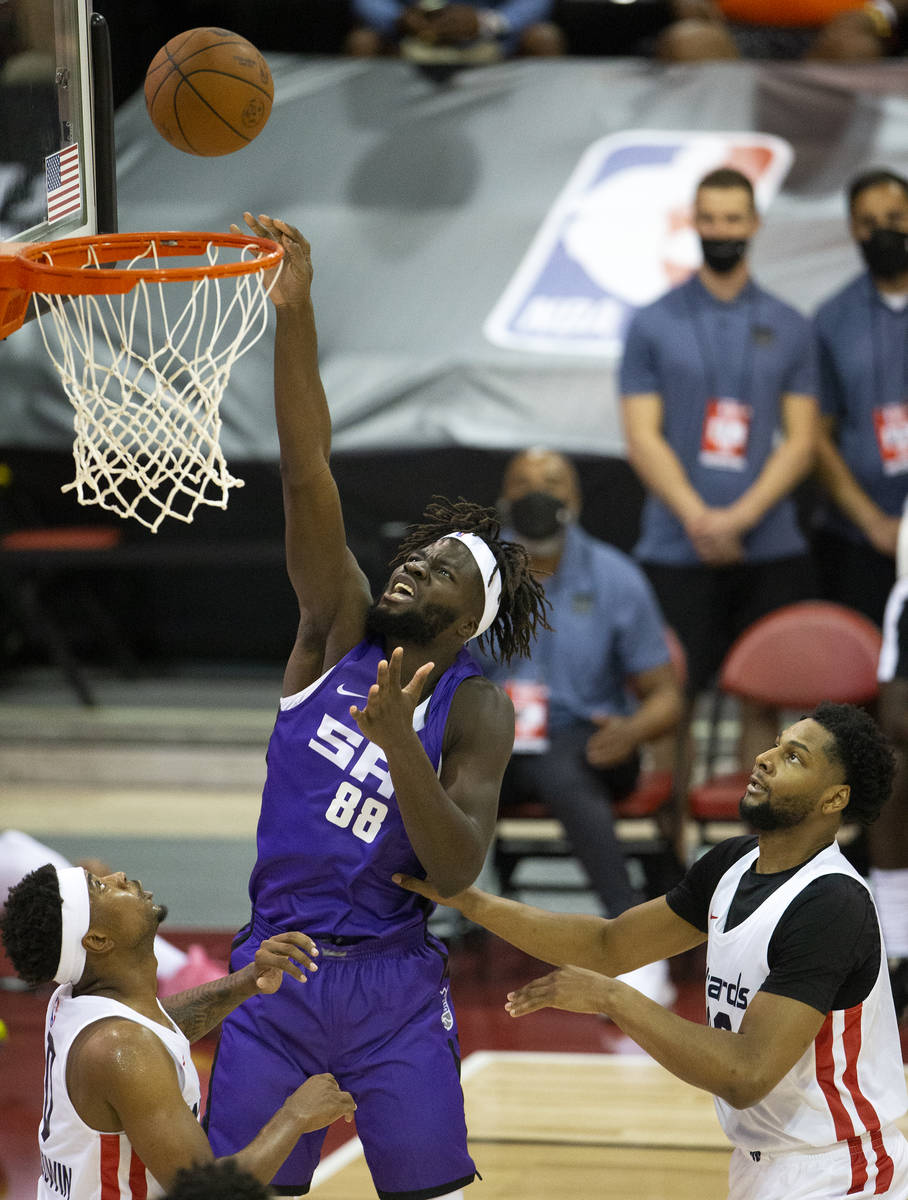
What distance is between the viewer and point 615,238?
30.4 feet

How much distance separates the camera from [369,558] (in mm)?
8477

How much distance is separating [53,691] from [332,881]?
6488 millimetres

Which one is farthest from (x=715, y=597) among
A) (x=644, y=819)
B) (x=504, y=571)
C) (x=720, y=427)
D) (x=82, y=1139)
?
(x=82, y=1139)

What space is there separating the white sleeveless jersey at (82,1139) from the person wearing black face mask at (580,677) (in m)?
3.30

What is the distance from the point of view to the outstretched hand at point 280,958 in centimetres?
325

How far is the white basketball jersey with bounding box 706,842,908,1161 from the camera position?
10.7ft

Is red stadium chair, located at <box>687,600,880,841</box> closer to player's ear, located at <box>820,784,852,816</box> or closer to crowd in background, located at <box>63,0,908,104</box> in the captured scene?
player's ear, located at <box>820,784,852,816</box>

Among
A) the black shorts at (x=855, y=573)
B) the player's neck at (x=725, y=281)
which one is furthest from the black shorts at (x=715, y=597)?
the player's neck at (x=725, y=281)

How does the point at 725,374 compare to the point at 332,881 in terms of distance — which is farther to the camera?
the point at 725,374

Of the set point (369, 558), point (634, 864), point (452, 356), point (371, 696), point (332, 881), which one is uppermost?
point (371, 696)

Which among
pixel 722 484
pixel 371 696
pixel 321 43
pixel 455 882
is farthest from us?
pixel 321 43

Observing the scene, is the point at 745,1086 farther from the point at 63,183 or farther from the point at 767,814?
the point at 63,183

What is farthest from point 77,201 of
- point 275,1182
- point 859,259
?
point 859,259

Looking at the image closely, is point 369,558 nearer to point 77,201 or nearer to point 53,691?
point 53,691
